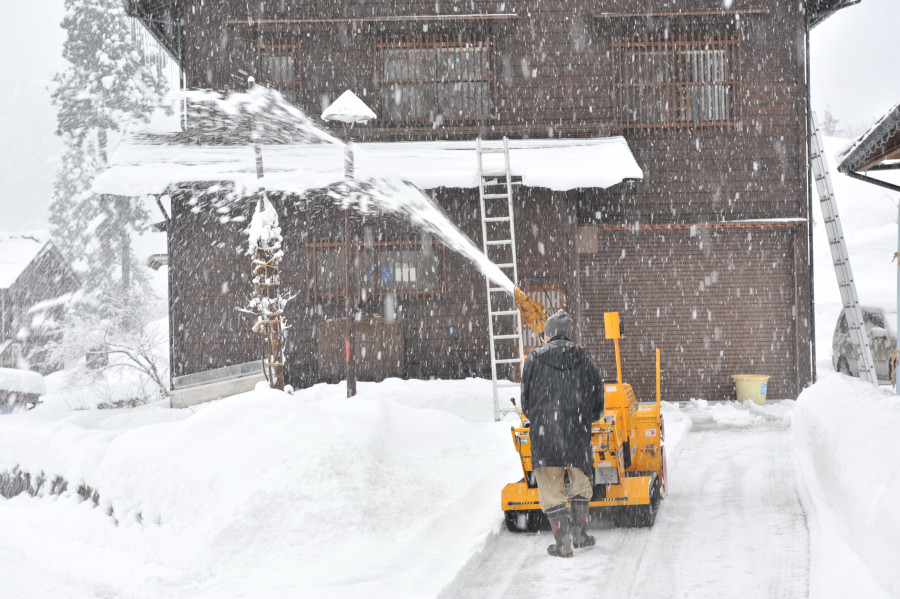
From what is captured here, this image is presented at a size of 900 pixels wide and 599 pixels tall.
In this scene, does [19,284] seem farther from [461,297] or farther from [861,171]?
[861,171]

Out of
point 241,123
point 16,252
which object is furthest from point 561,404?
point 16,252

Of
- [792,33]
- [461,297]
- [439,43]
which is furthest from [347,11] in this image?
[792,33]

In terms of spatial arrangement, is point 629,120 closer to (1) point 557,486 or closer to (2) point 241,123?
(2) point 241,123

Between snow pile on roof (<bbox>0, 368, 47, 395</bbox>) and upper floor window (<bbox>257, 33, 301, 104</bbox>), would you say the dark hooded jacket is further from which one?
snow pile on roof (<bbox>0, 368, 47, 395</bbox>)

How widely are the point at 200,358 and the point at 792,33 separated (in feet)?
40.1

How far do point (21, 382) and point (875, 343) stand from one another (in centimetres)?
1934

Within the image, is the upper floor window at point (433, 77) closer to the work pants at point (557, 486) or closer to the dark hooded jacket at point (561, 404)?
the dark hooded jacket at point (561, 404)

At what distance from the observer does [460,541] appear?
6.66 metres

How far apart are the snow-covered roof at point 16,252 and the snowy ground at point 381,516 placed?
2968cm

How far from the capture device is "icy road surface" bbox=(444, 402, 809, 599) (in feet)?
18.0

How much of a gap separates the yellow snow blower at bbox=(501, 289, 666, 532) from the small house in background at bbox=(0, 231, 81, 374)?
31806mm

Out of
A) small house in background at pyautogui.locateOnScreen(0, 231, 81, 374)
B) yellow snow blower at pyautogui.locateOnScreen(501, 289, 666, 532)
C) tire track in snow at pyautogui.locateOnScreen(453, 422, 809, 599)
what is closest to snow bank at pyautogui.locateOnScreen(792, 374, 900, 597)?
tire track in snow at pyautogui.locateOnScreen(453, 422, 809, 599)

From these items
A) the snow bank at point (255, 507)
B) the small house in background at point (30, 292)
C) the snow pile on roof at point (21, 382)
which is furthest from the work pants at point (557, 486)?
the small house in background at point (30, 292)

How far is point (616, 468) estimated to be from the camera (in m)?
6.75
